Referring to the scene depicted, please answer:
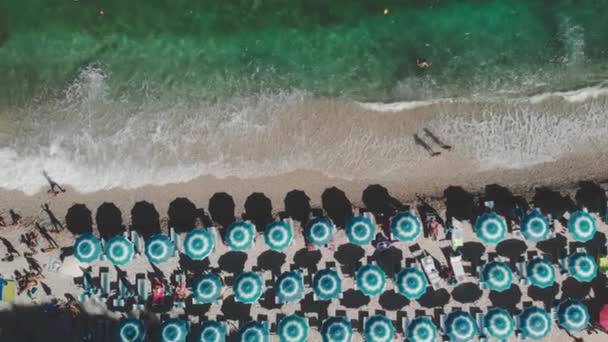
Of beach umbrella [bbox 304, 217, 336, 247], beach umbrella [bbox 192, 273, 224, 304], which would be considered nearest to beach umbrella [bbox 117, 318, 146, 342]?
beach umbrella [bbox 192, 273, 224, 304]

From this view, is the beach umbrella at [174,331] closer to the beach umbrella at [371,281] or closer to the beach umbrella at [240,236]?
the beach umbrella at [240,236]

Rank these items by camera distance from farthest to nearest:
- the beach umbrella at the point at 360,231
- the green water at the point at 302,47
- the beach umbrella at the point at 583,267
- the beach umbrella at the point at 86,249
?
1. the green water at the point at 302,47
2. the beach umbrella at the point at 86,249
3. the beach umbrella at the point at 360,231
4. the beach umbrella at the point at 583,267

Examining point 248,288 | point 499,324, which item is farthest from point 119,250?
point 499,324

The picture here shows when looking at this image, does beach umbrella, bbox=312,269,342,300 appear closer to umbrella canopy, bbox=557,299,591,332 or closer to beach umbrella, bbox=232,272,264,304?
beach umbrella, bbox=232,272,264,304

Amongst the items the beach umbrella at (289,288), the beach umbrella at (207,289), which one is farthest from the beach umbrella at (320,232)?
the beach umbrella at (207,289)

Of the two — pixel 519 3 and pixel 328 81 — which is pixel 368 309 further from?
pixel 519 3

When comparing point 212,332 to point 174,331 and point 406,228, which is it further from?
point 406,228

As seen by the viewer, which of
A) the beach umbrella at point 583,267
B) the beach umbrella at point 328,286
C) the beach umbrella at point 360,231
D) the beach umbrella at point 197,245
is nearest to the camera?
the beach umbrella at point 583,267

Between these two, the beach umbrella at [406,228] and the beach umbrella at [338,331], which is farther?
the beach umbrella at [406,228]
